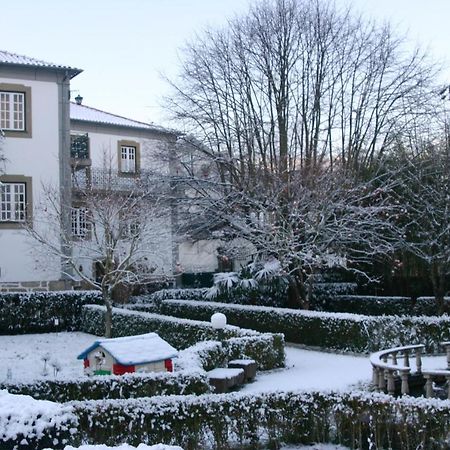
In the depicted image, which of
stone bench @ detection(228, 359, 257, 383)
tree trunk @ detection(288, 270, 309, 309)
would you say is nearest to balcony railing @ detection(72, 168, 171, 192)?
tree trunk @ detection(288, 270, 309, 309)

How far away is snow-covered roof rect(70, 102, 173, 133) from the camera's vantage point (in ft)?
104

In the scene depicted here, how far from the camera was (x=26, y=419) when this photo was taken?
5992 millimetres

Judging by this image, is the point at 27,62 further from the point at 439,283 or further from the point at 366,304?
the point at 439,283

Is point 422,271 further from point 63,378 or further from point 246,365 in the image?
point 63,378

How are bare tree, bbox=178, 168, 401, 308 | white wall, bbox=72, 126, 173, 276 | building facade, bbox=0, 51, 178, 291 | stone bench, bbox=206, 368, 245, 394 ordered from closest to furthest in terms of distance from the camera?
stone bench, bbox=206, 368, 245, 394 < bare tree, bbox=178, 168, 401, 308 < white wall, bbox=72, 126, 173, 276 < building facade, bbox=0, 51, 178, 291

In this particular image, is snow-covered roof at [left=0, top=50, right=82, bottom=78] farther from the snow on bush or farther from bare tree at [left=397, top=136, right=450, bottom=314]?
the snow on bush

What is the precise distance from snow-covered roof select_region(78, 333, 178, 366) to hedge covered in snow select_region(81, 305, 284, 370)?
5.16 feet

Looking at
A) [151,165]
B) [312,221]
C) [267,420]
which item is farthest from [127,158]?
[267,420]

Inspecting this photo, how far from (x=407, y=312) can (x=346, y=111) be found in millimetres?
7761

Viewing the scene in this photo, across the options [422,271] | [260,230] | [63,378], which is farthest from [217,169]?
[63,378]

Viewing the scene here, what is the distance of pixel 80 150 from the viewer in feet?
94.7

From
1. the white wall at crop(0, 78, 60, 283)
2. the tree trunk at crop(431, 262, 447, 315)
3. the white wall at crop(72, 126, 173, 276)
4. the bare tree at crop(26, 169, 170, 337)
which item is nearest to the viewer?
the bare tree at crop(26, 169, 170, 337)

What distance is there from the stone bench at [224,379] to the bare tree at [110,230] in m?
7.01

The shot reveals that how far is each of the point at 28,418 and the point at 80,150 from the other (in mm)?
23819
